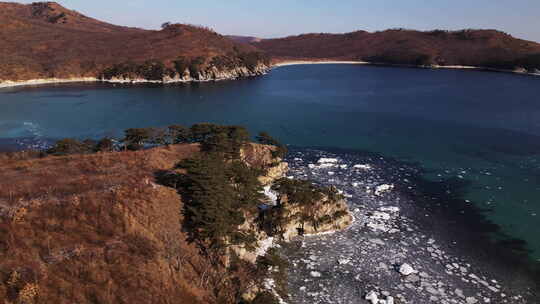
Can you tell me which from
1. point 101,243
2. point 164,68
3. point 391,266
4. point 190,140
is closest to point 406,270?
point 391,266

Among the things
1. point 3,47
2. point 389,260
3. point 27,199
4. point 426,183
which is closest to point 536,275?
point 389,260

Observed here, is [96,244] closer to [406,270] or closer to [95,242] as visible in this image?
[95,242]

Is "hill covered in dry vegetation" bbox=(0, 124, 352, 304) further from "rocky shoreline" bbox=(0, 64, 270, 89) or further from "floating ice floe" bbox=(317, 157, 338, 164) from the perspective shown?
"rocky shoreline" bbox=(0, 64, 270, 89)

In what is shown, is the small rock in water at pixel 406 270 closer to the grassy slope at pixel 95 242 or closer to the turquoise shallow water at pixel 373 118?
the turquoise shallow water at pixel 373 118

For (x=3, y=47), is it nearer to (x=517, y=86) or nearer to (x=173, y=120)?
(x=173, y=120)

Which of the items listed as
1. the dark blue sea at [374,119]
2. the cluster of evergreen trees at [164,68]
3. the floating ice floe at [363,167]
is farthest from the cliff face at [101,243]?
the cluster of evergreen trees at [164,68]
